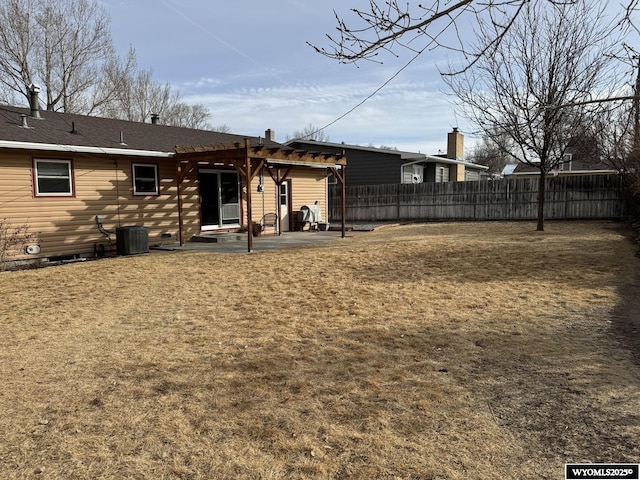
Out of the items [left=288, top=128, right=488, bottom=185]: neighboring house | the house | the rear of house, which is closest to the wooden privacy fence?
[left=288, top=128, right=488, bottom=185]: neighboring house

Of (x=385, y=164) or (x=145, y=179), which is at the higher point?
(x=385, y=164)

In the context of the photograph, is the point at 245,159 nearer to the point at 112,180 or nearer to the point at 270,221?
the point at 112,180

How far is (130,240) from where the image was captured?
1168 cm

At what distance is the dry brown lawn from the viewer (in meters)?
2.61

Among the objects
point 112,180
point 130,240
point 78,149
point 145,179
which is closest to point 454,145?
point 145,179

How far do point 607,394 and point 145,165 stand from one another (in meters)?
12.5

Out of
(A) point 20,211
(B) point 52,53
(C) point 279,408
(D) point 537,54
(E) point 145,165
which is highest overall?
(B) point 52,53

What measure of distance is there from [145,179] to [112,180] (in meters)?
1.01

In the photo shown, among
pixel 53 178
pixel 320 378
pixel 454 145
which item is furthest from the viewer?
pixel 454 145

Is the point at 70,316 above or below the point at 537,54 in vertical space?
below

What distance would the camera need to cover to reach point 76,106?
25.3m

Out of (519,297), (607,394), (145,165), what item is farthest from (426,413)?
(145,165)

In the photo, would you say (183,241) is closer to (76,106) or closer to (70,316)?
(70,316)

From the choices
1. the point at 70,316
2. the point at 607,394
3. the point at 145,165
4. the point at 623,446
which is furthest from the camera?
the point at 145,165
